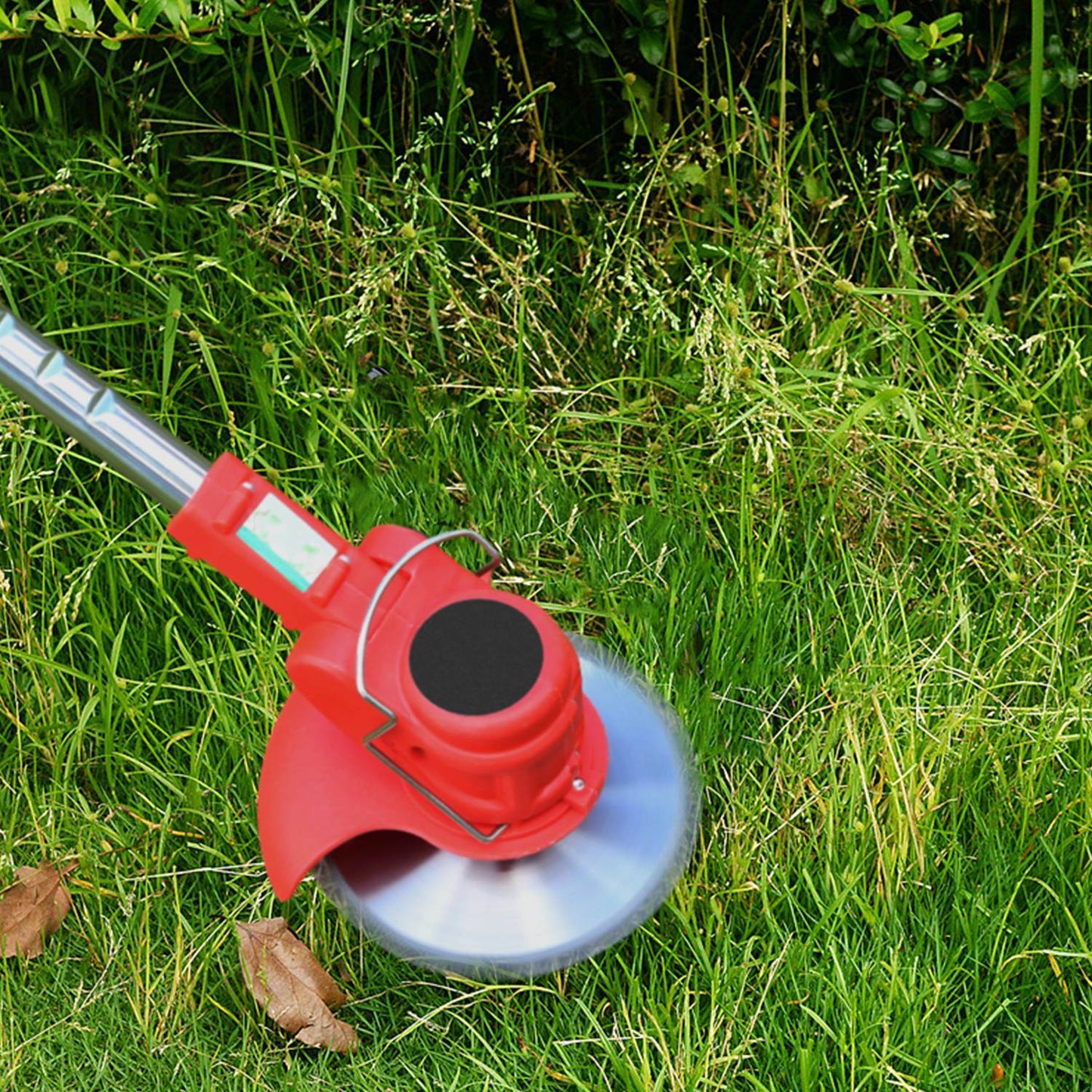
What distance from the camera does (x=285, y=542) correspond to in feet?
4.61

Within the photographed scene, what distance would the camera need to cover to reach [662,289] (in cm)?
246

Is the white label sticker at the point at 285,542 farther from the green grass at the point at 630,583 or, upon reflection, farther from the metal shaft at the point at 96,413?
the green grass at the point at 630,583

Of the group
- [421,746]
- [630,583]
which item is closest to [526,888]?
[421,746]

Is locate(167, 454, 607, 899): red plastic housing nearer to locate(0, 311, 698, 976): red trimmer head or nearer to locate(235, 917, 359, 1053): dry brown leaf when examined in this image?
locate(0, 311, 698, 976): red trimmer head

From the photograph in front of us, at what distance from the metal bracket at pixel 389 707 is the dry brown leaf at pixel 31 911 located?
609 mm

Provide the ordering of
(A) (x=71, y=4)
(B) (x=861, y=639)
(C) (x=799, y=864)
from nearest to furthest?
(C) (x=799, y=864)
(B) (x=861, y=639)
(A) (x=71, y=4)

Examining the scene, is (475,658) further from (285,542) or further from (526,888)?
(526,888)

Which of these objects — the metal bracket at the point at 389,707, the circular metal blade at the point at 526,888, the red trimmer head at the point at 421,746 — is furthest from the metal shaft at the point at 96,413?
the circular metal blade at the point at 526,888

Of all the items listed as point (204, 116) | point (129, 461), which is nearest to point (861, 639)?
point (129, 461)

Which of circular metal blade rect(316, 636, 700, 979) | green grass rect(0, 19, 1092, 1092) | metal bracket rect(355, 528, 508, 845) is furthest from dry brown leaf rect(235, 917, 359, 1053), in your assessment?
metal bracket rect(355, 528, 508, 845)

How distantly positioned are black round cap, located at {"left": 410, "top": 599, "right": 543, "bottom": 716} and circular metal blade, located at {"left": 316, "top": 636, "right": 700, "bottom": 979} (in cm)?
31

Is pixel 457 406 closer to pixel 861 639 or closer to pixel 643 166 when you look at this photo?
pixel 643 166

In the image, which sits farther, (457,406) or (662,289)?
(662,289)

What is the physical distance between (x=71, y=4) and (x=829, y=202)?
3.94 feet
